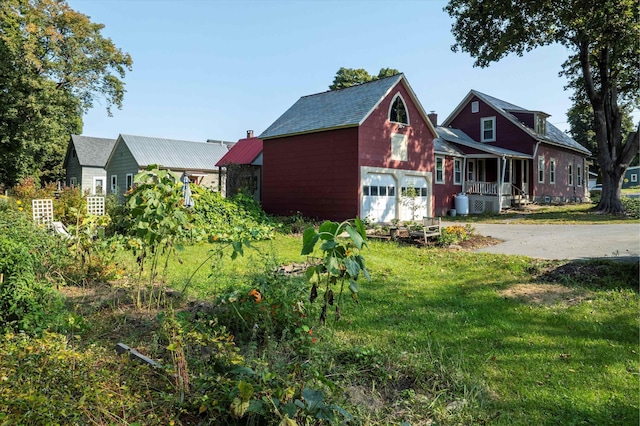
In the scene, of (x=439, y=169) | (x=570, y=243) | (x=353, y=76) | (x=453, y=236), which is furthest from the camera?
(x=353, y=76)

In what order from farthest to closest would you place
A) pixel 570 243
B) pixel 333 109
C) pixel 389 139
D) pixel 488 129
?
1. pixel 488 129
2. pixel 333 109
3. pixel 389 139
4. pixel 570 243

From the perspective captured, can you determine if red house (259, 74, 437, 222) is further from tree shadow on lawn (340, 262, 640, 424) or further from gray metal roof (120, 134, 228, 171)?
gray metal roof (120, 134, 228, 171)

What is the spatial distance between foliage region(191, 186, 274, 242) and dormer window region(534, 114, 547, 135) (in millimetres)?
20264

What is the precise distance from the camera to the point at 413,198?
1761 centimetres

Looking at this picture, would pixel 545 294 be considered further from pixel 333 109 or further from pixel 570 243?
pixel 333 109

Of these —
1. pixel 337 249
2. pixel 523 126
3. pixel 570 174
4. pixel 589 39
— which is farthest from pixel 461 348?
pixel 570 174

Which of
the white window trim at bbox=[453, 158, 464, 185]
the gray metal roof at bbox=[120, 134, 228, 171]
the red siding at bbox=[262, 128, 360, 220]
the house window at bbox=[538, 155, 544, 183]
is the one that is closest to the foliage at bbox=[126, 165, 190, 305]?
the red siding at bbox=[262, 128, 360, 220]

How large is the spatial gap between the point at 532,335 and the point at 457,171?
19.9 meters

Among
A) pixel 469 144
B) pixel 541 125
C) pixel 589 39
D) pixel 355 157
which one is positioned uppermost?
pixel 589 39

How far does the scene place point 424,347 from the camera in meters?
3.77

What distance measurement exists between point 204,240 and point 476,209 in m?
16.3

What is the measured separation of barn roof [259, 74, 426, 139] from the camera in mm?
16250

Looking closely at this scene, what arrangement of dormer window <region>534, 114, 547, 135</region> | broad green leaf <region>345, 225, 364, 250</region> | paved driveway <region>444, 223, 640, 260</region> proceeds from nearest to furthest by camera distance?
broad green leaf <region>345, 225, 364, 250</region> < paved driveway <region>444, 223, 640, 260</region> < dormer window <region>534, 114, 547, 135</region>

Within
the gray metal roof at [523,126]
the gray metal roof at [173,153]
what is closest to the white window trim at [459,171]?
the gray metal roof at [523,126]
